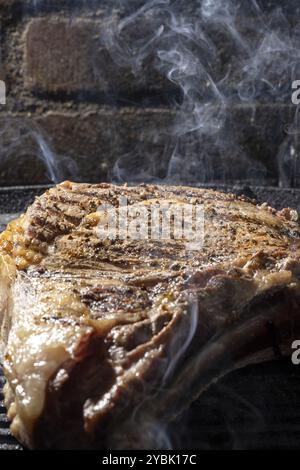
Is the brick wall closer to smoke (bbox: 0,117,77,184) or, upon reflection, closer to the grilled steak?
smoke (bbox: 0,117,77,184)

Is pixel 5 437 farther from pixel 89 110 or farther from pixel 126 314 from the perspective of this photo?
pixel 89 110

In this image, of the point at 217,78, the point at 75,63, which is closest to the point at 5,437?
the point at 75,63

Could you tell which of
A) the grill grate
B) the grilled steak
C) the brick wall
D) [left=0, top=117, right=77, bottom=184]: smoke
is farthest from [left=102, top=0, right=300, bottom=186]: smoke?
A: the grill grate

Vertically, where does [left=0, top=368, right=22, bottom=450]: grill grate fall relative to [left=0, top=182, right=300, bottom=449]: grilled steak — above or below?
below

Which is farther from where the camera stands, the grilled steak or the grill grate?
the grill grate

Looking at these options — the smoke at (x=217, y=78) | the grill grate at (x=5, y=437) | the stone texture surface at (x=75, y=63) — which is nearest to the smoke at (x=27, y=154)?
the stone texture surface at (x=75, y=63)

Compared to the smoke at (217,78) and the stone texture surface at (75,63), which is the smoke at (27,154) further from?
the smoke at (217,78)
